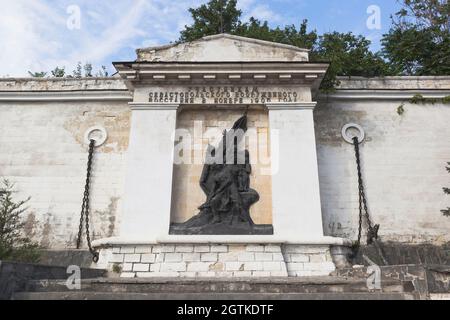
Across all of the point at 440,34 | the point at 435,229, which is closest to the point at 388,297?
the point at 435,229

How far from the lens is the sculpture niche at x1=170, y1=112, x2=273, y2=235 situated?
1075cm

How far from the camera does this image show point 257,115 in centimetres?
1248

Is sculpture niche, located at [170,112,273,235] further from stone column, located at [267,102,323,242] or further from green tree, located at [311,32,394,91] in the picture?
green tree, located at [311,32,394,91]

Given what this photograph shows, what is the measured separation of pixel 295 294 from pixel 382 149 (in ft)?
24.8

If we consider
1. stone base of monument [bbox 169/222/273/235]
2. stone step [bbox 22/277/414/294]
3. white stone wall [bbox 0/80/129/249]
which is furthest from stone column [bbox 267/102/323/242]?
white stone wall [bbox 0/80/129/249]

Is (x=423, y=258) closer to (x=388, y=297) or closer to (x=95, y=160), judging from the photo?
(x=388, y=297)

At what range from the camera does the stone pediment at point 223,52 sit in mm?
12688

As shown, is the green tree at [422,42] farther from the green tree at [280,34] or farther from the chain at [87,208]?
the chain at [87,208]

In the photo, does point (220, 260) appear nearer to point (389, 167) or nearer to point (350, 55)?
point (389, 167)

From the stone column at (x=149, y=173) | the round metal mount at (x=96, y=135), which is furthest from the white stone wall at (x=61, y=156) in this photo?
the stone column at (x=149, y=173)

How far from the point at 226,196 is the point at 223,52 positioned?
4.71 meters

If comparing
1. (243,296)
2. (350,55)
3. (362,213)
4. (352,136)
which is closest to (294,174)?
(362,213)

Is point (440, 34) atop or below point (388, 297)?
atop

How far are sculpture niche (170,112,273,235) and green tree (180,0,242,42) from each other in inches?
497
